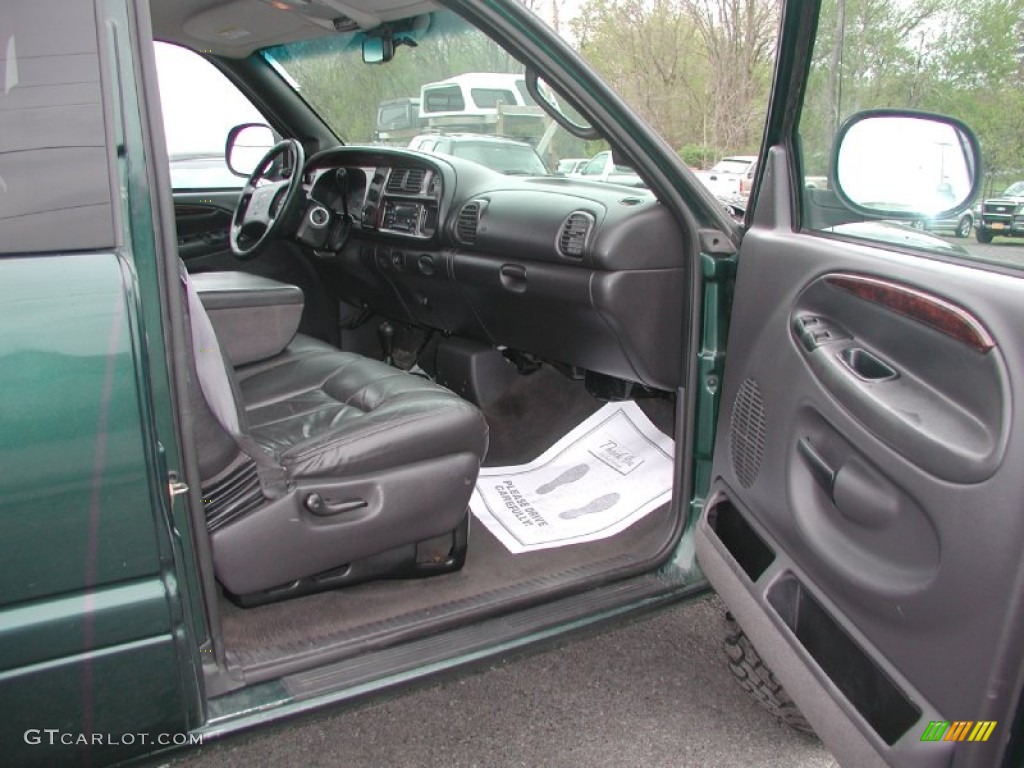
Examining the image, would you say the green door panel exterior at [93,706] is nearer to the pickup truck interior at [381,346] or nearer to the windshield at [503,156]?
the pickup truck interior at [381,346]

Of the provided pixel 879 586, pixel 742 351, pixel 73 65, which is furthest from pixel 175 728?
pixel 742 351

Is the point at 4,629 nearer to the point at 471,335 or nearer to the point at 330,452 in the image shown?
the point at 330,452

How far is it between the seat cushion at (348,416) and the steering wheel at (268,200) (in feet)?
2.44

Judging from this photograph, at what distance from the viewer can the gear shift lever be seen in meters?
3.31

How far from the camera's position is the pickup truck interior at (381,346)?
1544 millimetres

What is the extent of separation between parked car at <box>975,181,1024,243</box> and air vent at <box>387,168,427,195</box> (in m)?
1.82

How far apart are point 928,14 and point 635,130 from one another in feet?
1.86

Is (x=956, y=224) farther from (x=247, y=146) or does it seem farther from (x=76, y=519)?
(x=247, y=146)

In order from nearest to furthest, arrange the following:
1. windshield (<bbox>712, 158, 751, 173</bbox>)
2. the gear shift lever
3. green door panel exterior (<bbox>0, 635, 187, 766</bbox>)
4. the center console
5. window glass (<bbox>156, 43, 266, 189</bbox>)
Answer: green door panel exterior (<bbox>0, 635, 187, 766</bbox>), windshield (<bbox>712, 158, 751, 173</bbox>), the center console, window glass (<bbox>156, 43, 266, 189</bbox>), the gear shift lever

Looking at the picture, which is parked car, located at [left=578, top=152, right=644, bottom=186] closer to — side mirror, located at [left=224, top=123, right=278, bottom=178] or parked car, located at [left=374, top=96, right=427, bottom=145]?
parked car, located at [left=374, top=96, right=427, bottom=145]

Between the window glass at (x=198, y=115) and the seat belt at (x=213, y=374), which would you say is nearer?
the seat belt at (x=213, y=374)

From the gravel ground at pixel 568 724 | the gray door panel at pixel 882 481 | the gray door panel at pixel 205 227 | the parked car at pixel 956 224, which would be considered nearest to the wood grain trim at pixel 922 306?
the gray door panel at pixel 882 481

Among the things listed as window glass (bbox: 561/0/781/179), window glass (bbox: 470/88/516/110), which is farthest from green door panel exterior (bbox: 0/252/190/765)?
window glass (bbox: 470/88/516/110)

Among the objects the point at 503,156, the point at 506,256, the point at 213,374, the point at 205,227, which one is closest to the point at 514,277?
the point at 506,256
